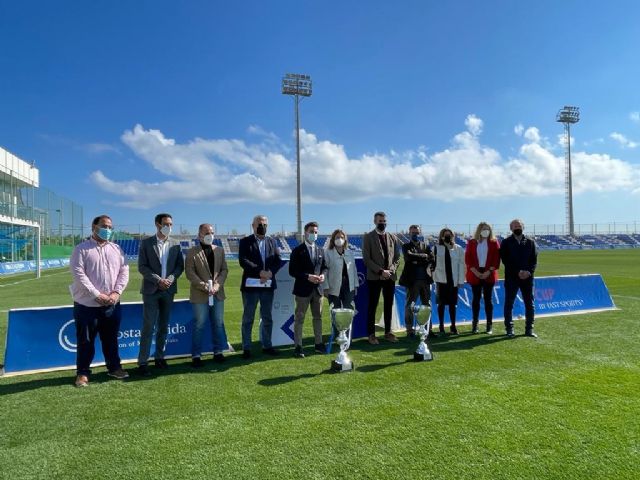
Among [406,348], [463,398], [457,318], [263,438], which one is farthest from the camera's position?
[457,318]

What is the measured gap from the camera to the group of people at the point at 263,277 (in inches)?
194

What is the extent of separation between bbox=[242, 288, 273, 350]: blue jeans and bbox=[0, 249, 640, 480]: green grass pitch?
0.35 metres

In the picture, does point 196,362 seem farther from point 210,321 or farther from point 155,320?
point 155,320

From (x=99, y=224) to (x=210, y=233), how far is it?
4.35 ft

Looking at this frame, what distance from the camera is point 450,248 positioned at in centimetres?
720

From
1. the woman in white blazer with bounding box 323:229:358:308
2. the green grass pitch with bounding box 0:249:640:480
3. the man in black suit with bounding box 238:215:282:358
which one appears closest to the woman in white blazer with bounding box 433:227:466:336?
the green grass pitch with bounding box 0:249:640:480

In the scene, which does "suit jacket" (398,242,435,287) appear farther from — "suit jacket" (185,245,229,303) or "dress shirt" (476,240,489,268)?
"suit jacket" (185,245,229,303)

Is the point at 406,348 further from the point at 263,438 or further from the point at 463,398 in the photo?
the point at 263,438

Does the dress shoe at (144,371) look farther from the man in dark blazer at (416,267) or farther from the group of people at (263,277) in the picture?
the man in dark blazer at (416,267)

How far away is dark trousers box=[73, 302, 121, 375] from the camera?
189 inches

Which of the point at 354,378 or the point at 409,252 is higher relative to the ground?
the point at 409,252

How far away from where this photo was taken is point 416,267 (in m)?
6.84

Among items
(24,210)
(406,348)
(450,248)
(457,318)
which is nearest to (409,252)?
(450,248)

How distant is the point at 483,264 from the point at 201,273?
4662 millimetres
